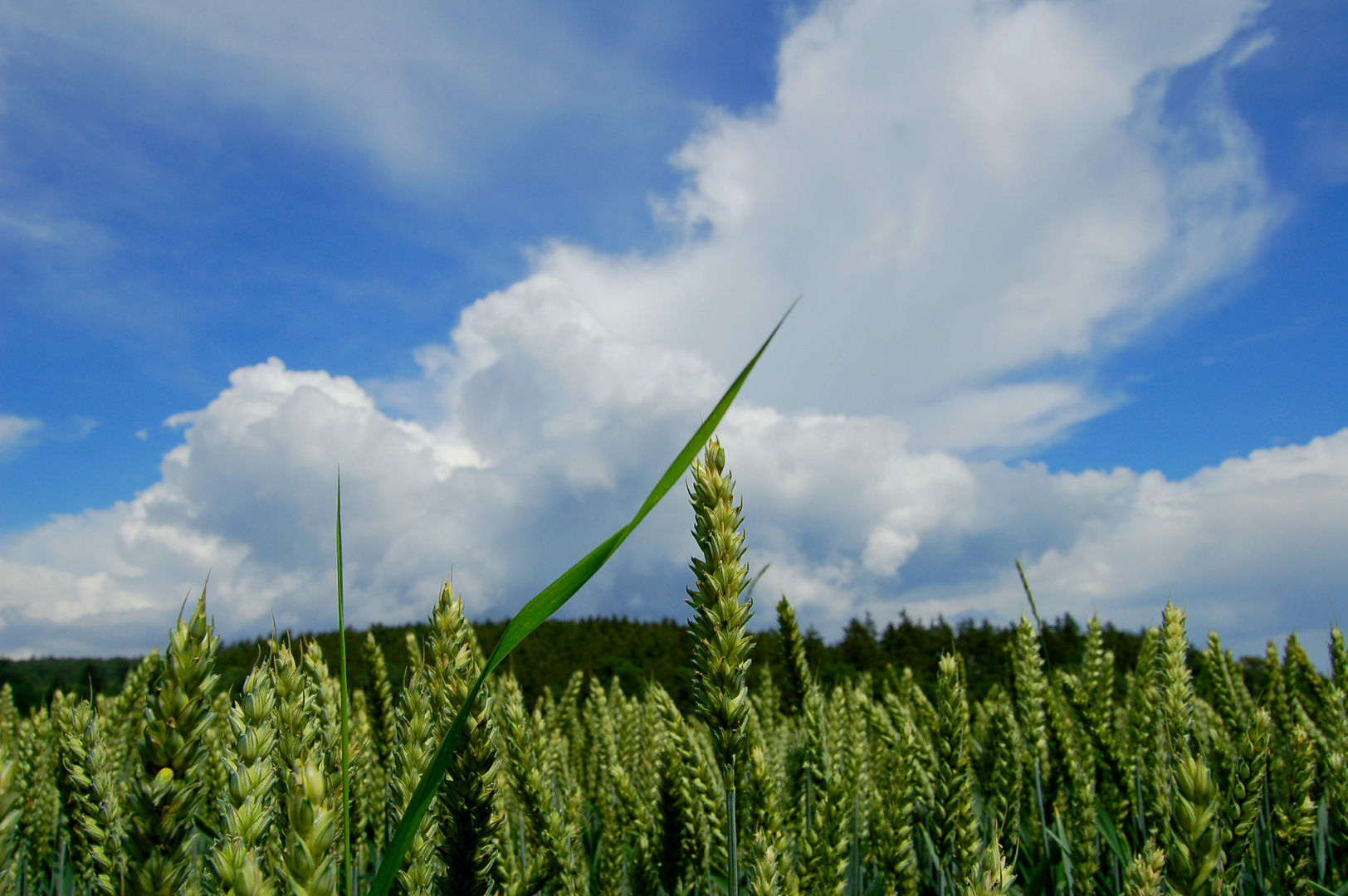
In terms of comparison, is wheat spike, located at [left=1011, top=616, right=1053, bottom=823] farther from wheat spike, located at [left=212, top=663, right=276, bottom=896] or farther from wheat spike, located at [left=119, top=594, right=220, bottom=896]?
wheat spike, located at [left=119, top=594, right=220, bottom=896]

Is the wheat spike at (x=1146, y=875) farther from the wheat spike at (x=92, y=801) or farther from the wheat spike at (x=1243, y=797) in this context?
the wheat spike at (x=92, y=801)

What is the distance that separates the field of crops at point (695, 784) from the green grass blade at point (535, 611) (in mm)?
128

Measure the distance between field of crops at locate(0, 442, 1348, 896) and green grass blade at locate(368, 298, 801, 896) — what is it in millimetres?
128

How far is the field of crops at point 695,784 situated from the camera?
1.51 m

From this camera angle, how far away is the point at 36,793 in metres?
4.63

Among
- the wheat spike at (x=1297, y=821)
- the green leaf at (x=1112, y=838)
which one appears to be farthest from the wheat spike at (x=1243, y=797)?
the green leaf at (x=1112, y=838)

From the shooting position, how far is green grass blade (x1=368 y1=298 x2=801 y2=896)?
1304mm

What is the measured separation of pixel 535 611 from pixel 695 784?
241 cm

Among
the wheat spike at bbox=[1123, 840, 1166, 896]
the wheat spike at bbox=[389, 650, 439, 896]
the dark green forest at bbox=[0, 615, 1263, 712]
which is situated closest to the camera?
the wheat spike at bbox=[1123, 840, 1166, 896]

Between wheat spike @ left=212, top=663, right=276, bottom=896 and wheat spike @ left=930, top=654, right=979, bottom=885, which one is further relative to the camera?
wheat spike @ left=930, top=654, right=979, bottom=885

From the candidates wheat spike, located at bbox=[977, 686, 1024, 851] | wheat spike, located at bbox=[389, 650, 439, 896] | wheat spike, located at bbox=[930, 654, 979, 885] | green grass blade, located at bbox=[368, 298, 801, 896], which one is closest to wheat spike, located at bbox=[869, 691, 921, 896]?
wheat spike, located at bbox=[930, 654, 979, 885]

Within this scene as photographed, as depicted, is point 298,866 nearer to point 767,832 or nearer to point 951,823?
point 767,832

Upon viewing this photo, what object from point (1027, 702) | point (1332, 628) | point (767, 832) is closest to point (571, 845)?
point (767, 832)

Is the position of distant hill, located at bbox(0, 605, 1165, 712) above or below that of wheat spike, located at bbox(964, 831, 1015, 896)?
below
